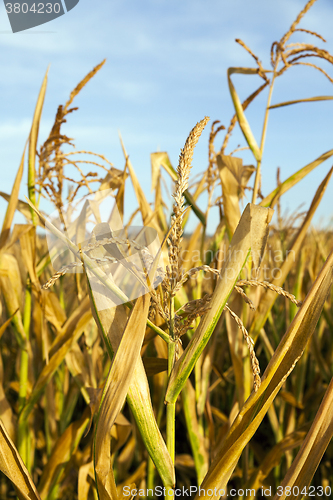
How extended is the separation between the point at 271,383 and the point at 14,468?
41 centimetres

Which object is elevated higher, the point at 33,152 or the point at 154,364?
the point at 33,152

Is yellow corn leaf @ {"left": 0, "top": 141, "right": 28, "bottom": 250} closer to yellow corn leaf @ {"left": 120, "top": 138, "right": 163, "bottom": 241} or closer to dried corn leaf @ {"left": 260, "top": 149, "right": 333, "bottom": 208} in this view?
yellow corn leaf @ {"left": 120, "top": 138, "right": 163, "bottom": 241}

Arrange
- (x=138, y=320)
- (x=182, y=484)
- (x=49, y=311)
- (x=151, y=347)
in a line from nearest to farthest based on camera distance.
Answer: (x=138, y=320) < (x=49, y=311) < (x=151, y=347) < (x=182, y=484)

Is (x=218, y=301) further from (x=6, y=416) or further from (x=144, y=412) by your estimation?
(x=6, y=416)

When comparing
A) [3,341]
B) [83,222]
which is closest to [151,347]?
[83,222]

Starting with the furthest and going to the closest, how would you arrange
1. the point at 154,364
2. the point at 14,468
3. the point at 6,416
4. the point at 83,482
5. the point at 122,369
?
the point at 6,416, the point at 83,482, the point at 154,364, the point at 14,468, the point at 122,369

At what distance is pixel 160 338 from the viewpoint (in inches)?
33.8

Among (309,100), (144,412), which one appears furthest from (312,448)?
(309,100)

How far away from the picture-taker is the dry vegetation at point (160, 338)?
42 centimetres

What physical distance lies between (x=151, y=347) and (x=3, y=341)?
123 centimetres

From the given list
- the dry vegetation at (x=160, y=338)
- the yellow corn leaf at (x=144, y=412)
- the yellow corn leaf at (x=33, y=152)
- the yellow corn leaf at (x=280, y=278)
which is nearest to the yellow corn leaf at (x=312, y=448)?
A: the dry vegetation at (x=160, y=338)

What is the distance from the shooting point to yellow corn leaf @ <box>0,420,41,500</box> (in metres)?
0.52

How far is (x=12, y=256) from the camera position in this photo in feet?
3.15

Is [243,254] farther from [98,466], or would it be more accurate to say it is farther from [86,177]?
[86,177]
